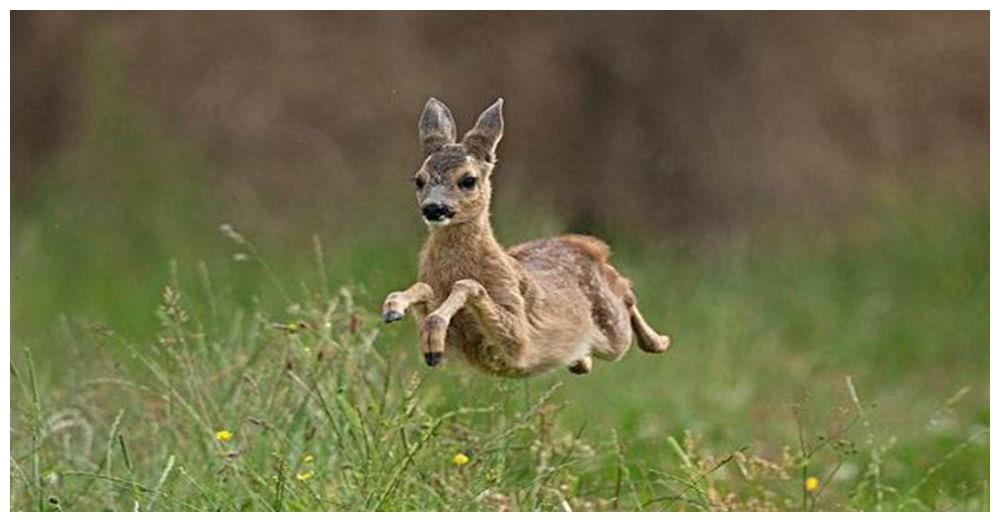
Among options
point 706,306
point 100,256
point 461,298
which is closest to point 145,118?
point 100,256

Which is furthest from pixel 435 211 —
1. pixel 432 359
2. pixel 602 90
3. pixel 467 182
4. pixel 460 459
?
pixel 602 90

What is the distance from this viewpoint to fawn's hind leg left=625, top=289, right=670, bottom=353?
11.4 ft

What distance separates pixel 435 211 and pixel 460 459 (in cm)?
196

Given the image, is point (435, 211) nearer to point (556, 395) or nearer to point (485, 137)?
point (485, 137)

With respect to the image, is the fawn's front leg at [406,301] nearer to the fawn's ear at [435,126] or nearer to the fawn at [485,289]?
the fawn at [485,289]

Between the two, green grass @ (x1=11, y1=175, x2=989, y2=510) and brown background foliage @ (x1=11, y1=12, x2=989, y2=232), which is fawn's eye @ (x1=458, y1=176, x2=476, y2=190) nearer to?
green grass @ (x1=11, y1=175, x2=989, y2=510)

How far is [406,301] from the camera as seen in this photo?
3.16 meters

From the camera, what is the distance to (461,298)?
10.6 feet

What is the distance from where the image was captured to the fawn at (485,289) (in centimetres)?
320

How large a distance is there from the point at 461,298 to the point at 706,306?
17.9ft

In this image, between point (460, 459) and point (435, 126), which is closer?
point (435, 126)

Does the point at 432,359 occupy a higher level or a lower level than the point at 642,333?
lower
